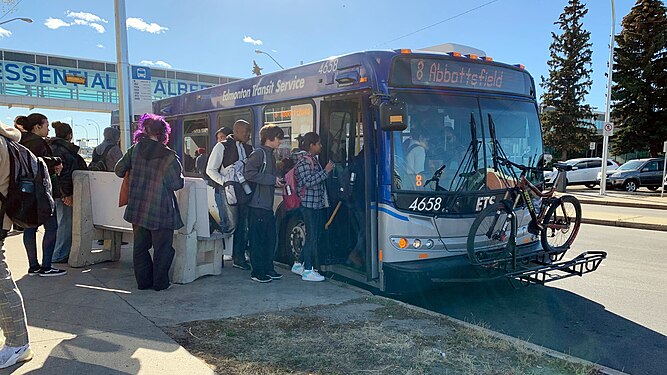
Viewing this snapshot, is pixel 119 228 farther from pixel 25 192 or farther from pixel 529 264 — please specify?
pixel 529 264

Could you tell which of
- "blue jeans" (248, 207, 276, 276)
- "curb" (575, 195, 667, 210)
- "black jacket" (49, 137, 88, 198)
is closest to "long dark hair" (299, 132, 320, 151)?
"blue jeans" (248, 207, 276, 276)

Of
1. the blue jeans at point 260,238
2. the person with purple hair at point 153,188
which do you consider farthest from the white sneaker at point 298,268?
the person with purple hair at point 153,188

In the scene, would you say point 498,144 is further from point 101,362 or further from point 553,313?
point 101,362

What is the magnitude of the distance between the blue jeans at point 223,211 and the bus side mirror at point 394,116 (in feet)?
9.80

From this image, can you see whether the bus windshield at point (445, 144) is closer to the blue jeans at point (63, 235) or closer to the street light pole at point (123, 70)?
the blue jeans at point (63, 235)

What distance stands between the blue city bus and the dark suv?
881 inches

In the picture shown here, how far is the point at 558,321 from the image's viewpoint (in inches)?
214

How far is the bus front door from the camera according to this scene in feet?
19.8

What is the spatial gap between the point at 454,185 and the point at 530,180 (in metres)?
1.31

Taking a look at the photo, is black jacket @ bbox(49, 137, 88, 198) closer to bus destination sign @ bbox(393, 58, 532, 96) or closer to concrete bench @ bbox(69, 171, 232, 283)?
concrete bench @ bbox(69, 171, 232, 283)

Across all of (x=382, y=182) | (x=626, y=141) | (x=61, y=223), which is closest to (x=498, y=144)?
(x=382, y=182)

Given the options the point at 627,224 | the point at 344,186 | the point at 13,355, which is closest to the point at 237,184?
the point at 344,186

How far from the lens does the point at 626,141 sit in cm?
3494

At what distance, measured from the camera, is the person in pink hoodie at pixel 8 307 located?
3.52 m
